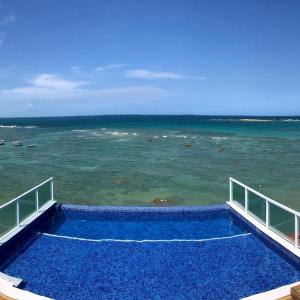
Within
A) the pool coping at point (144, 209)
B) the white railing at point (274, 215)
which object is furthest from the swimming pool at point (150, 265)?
the pool coping at point (144, 209)

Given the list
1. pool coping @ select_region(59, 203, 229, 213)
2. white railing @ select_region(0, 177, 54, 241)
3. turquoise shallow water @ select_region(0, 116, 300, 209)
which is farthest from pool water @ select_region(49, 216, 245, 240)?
turquoise shallow water @ select_region(0, 116, 300, 209)

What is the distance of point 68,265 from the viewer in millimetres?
8398

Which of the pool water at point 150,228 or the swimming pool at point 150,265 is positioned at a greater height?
the swimming pool at point 150,265

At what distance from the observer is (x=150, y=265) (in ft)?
27.5

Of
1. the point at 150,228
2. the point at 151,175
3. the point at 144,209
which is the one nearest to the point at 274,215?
the point at 150,228

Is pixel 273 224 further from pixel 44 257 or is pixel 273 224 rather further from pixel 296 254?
pixel 44 257

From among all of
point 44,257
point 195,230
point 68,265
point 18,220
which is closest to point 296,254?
point 195,230

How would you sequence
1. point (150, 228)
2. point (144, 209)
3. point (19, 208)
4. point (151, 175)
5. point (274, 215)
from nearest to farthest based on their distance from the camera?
point (274, 215)
point (19, 208)
point (150, 228)
point (144, 209)
point (151, 175)

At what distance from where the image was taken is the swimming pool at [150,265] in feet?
24.0

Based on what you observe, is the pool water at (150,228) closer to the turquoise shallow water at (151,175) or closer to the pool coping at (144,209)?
the pool coping at (144,209)

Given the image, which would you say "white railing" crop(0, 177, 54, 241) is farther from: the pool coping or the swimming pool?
the pool coping

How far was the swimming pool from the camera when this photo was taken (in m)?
7.30

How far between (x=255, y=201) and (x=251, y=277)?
8.80ft

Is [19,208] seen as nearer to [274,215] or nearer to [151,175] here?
[274,215]
